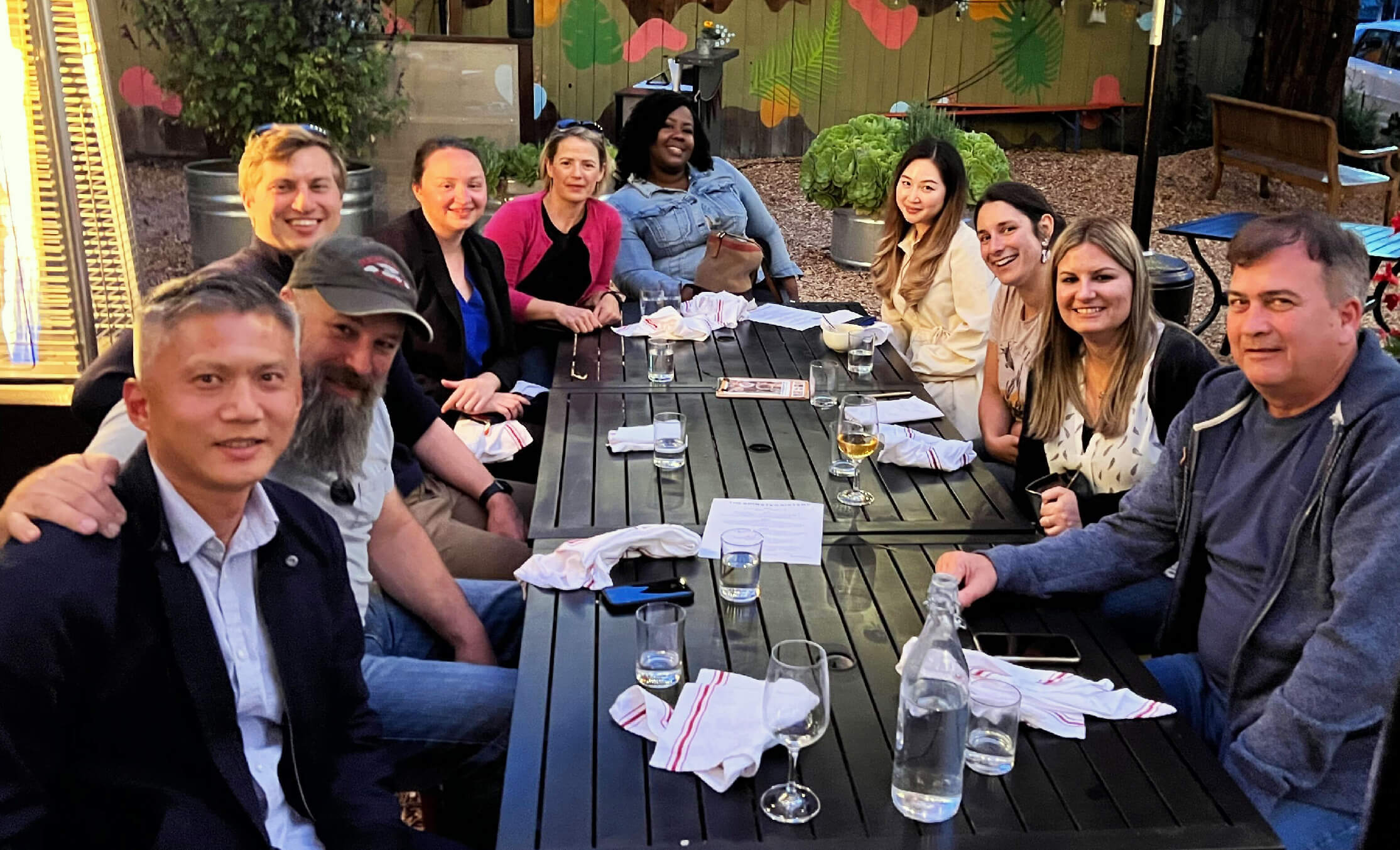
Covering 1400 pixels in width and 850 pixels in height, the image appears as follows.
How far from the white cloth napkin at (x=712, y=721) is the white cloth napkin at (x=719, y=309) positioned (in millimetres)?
2514

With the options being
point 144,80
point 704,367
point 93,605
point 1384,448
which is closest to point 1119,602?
point 1384,448

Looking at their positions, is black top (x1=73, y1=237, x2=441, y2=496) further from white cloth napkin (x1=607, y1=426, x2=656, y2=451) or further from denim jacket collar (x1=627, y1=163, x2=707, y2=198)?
denim jacket collar (x1=627, y1=163, x2=707, y2=198)

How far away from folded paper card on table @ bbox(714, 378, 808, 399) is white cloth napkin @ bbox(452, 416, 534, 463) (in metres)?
0.61

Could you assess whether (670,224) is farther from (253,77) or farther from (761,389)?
(253,77)

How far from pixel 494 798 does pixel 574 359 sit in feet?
5.80

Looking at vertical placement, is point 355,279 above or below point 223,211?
above

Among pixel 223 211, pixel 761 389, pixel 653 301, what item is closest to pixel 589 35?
pixel 223 211

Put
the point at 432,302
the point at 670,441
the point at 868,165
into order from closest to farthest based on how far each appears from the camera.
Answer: the point at 670,441
the point at 432,302
the point at 868,165

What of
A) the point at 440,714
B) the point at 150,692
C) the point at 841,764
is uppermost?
the point at 150,692

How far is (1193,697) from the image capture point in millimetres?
2229

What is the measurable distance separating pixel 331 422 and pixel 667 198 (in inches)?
122

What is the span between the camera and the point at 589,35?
11.3 m

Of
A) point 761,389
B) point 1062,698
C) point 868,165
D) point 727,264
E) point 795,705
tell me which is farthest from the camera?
point 868,165

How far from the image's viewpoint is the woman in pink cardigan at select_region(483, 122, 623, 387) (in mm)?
4547
